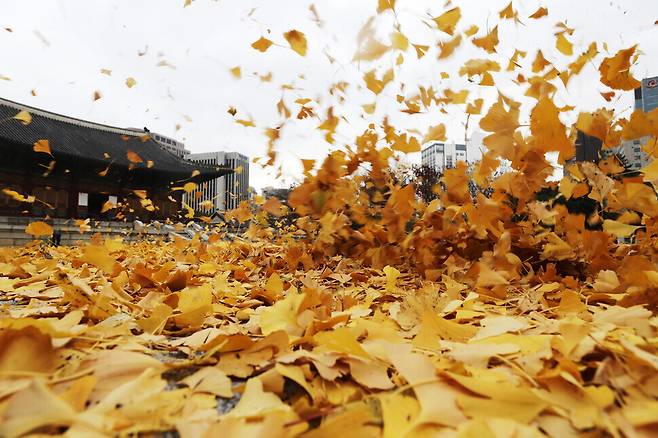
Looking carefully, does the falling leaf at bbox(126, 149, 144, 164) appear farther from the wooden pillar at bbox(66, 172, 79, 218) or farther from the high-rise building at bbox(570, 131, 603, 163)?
the high-rise building at bbox(570, 131, 603, 163)

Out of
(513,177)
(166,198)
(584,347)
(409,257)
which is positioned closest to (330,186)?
(409,257)

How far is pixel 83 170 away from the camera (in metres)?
16.2

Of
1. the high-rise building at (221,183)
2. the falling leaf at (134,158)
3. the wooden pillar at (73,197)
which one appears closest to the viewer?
the wooden pillar at (73,197)

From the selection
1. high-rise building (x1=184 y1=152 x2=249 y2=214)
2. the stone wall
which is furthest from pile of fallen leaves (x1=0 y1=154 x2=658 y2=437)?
high-rise building (x1=184 y1=152 x2=249 y2=214)

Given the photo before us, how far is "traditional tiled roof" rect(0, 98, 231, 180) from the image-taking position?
1411 cm

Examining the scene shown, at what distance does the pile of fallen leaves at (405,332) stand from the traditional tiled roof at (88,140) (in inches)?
570

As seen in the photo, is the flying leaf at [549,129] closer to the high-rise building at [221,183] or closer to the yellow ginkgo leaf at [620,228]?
the yellow ginkgo leaf at [620,228]

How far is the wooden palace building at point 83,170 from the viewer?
14.0 metres

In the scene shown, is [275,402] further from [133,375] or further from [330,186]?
[330,186]

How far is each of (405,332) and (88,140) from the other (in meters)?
19.6

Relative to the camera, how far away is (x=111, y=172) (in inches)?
656

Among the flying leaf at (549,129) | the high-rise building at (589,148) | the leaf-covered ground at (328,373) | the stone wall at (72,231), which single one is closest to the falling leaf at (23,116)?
the stone wall at (72,231)

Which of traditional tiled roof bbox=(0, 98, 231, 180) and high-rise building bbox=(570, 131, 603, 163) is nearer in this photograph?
high-rise building bbox=(570, 131, 603, 163)

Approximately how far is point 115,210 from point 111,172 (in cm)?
175
